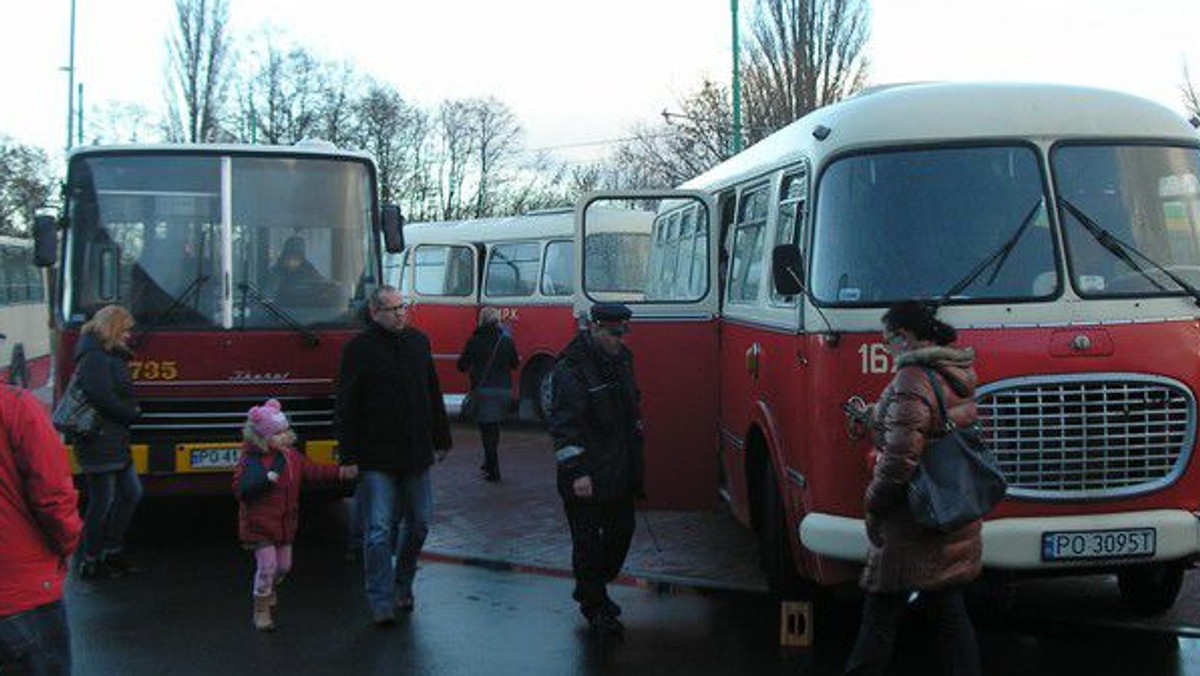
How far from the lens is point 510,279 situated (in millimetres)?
18312

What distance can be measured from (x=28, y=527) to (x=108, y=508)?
14.7 ft

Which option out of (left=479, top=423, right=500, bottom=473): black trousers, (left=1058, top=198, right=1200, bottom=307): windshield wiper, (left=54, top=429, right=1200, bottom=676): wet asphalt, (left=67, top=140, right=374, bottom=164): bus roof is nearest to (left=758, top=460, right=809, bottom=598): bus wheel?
(left=54, top=429, right=1200, bottom=676): wet asphalt

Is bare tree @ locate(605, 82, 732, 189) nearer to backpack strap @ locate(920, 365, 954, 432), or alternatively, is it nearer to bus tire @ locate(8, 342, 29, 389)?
bus tire @ locate(8, 342, 29, 389)

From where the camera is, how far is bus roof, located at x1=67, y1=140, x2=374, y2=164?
9.51 meters

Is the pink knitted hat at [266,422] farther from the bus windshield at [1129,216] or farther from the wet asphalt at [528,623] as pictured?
the bus windshield at [1129,216]

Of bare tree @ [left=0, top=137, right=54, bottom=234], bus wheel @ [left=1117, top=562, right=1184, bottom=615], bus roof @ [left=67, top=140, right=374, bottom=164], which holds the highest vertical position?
bare tree @ [left=0, top=137, right=54, bottom=234]

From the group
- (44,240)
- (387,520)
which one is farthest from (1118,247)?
(44,240)

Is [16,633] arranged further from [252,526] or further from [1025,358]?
[1025,358]

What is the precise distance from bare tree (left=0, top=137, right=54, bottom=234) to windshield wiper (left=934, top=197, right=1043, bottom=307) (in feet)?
153

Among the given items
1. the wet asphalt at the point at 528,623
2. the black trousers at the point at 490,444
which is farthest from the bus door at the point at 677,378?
the black trousers at the point at 490,444

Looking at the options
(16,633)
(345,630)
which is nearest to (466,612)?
(345,630)

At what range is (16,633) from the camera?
4.00 meters

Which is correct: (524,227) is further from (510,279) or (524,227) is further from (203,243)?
(203,243)

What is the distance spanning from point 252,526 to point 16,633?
319cm
